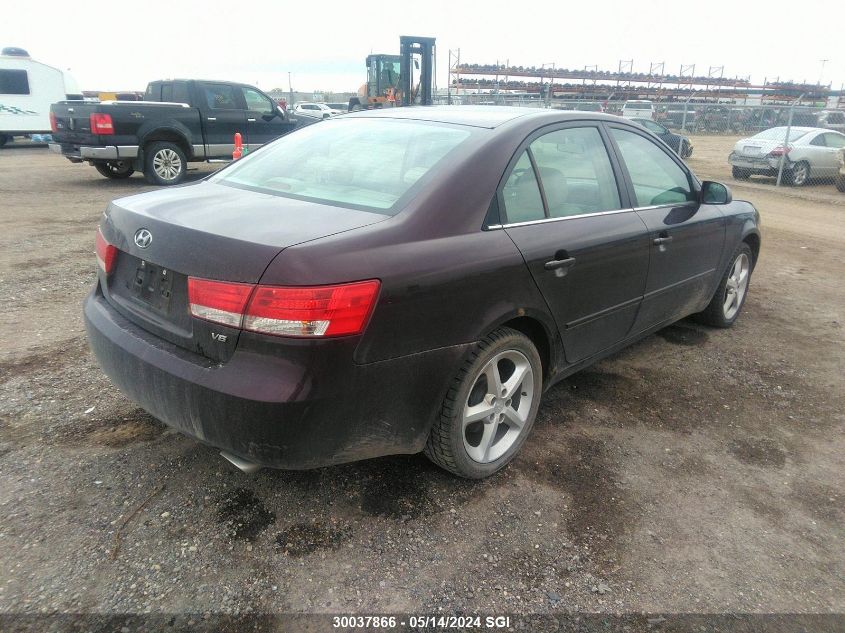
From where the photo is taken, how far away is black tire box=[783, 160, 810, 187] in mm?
14766

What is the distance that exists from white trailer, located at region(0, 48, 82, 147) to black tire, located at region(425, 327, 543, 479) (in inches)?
858

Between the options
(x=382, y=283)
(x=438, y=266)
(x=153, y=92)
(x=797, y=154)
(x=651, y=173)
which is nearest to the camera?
(x=382, y=283)

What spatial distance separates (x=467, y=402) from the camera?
261 cm

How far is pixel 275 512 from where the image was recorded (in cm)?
254

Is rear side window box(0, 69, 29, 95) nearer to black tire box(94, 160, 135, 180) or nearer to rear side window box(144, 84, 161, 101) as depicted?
rear side window box(144, 84, 161, 101)

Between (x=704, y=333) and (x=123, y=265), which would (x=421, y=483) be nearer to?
(x=123, y=265)

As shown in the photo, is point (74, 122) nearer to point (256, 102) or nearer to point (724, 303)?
point (256, 102)

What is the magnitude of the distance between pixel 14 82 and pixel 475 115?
70.1 feet

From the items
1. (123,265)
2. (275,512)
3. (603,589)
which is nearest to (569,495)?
(603,589)

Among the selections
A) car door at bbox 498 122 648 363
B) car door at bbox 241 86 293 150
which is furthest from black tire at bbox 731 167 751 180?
car door at bbox 498 122 648 363

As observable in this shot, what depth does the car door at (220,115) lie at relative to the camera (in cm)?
1195

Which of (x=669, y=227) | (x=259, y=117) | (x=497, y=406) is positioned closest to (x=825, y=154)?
(x=259, y=117)

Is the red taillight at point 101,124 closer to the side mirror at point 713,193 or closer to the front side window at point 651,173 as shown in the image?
the front side window at point 651,173

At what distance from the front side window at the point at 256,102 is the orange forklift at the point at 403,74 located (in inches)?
270
